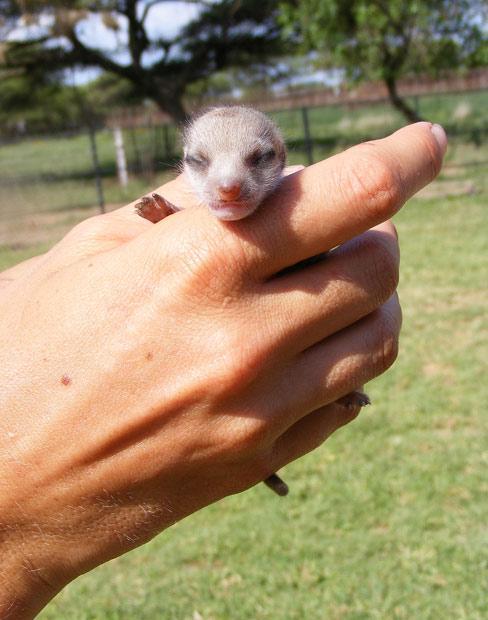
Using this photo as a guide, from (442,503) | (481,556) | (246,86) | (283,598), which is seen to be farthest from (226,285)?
(246,86)

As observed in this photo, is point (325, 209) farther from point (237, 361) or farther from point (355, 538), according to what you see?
point (355, 538)

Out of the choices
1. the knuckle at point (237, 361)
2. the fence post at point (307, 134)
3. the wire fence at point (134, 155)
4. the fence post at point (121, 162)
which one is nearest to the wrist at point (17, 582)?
the knuckle at point (237, 361)

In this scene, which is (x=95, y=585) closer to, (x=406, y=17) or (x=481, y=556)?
(x=481, y=556)

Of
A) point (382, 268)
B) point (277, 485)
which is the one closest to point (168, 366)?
point (382, 268)

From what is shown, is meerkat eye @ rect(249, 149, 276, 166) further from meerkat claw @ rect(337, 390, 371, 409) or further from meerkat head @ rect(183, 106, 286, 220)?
meerkat claw @ rect(337, 390, 371, 409)

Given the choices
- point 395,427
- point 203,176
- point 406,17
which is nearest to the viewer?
point 203,176

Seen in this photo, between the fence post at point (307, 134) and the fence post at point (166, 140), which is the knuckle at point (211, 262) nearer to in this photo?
the fence post at point (307, 134)

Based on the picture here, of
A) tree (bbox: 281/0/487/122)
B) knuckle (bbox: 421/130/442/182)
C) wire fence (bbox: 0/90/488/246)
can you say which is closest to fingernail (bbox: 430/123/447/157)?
knuckle (bbox: 421/130/442/182)
